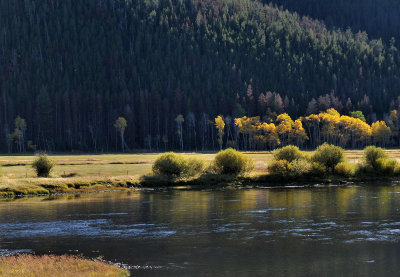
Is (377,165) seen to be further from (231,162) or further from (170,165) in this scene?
(170,165)

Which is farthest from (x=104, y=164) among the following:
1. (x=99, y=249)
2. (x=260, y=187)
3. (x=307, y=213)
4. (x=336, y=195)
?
(x=99, y=249)

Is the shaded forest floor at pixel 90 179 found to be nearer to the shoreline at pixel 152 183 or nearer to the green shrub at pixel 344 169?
the shoreline at pixel 152 183

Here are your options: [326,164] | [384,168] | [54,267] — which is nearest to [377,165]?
[384,168]

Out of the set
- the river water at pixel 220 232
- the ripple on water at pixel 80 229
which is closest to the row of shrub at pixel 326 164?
the river water at pixel 220 232

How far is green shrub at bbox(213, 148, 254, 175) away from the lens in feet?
322

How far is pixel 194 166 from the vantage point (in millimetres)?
100938

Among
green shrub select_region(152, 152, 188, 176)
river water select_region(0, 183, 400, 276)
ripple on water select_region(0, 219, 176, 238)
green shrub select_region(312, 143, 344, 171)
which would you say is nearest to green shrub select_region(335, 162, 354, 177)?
green shrub select_region(312, 143, 344, 171)

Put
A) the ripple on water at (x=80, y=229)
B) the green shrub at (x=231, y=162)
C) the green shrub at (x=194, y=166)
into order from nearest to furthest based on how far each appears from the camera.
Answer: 1. the ripple on water at (x=80, y=229)
2. the green shrub at (x=231, y=162)
3. the green shrub at (x=194, y=166)

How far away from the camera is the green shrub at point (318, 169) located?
9781 cm

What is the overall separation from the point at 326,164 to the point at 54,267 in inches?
2895

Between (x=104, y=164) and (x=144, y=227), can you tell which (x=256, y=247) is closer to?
(x=144, y=227)

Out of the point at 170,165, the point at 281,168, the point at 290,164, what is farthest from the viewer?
the point at 290,164

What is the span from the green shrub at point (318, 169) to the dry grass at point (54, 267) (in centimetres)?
6606

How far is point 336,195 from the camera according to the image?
2995 inches
